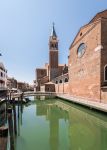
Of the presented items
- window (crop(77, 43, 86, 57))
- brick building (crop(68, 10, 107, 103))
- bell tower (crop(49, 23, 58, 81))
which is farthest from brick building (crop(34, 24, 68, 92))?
window (crop(77, 43, 86, 57))

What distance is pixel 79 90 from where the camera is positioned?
73.4 feet

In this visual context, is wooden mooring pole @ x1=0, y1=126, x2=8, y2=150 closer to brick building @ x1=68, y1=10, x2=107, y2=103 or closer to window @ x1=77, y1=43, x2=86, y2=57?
brick building @ x1=68, y1=10, x2=107, y2=103

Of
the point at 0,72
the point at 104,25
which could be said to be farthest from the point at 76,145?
the point at 0,72

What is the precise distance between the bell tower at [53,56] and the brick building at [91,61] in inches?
976

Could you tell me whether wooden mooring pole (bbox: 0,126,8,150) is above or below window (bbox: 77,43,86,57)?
below

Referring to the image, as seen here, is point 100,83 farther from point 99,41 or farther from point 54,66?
point 54,66

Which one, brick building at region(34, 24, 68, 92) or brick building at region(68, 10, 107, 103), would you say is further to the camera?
brick building at region(34, 24, 68, 92)

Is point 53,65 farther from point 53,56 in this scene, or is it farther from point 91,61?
point 91,61

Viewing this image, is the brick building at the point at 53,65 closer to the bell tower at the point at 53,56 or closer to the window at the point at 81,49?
the bell tower at the point at 53,56

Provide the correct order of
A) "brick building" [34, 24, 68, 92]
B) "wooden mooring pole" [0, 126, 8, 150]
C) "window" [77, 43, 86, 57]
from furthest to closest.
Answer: "brick building" [34, 24, 68, 92] < "window" [77, 43, 86, 57] < "wooden mooring pole" [0, 126, 8, 150]

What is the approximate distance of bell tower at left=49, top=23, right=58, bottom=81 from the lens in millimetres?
49688

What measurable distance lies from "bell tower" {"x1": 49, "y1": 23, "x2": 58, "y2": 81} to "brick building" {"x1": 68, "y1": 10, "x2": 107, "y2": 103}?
2478cm

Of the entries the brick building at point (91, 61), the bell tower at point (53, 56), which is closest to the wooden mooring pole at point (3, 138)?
the brick building at point (91, 61)

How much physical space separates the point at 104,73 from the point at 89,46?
429 centimetres
